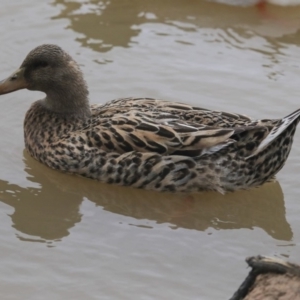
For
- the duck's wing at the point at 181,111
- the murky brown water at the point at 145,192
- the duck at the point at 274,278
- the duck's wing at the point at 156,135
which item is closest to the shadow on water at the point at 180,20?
the murky brown water at the point at 145,192

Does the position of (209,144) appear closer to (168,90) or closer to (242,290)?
(168,90)

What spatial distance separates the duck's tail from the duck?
2.82 m

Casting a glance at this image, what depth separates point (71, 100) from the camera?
8.24 m

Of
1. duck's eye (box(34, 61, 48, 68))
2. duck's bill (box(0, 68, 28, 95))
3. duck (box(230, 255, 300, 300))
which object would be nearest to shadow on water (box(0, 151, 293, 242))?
duck's bill (box(0, 68, 28, 95))

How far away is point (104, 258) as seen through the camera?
6723 mm

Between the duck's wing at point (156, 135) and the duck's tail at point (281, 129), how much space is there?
27 cm

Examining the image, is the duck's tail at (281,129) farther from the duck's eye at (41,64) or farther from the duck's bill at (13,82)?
the duck's bill at (13,82)

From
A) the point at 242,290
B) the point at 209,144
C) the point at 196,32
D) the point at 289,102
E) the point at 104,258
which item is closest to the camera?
the point at 242,290

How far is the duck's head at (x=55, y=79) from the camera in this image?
8172 mm

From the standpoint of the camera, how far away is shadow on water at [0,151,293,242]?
7.33 metres

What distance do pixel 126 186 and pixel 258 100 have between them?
6.97 feet

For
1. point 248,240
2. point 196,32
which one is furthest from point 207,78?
point 248,240

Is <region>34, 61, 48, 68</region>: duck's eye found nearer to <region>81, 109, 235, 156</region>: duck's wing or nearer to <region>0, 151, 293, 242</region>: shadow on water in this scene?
<region>81, 109, 235, 156</region>: duck's wing

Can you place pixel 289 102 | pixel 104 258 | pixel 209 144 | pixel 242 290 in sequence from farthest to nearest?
pixel 289 102 → pixel 209 144 → pixel 104 258 → pixel 242 290
